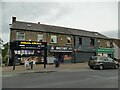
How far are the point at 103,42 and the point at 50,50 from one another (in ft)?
44.9

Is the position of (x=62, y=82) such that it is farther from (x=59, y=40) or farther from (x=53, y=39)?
(x=59, y=40)

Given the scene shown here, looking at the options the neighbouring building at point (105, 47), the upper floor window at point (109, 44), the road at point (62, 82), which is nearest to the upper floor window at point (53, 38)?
the neighbouring building at point (105, 47)

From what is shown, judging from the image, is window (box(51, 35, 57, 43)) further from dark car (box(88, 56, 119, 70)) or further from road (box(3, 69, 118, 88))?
road (box(3, 69, 118, 88))

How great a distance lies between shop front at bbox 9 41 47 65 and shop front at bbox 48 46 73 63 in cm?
167

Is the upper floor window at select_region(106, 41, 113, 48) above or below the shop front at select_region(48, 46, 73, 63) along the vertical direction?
above

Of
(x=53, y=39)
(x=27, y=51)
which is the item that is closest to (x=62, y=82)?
(x=27, y=51)

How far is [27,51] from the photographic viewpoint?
28.7 metres

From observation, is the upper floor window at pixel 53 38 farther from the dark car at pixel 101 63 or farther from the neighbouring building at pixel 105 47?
the neighbouring building at pixel 105 47

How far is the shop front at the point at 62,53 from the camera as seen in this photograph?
31.2 meters

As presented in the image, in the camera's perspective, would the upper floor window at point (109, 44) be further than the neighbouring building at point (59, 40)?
Yes

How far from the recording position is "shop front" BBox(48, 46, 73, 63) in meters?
31.2

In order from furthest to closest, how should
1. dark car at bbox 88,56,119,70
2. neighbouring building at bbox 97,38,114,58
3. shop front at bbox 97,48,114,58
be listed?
1. neighbouring building at bbox 97,38,114,58
2. shop front at bbox 97,48,114,58
3. dark car at bbox 88,56,119,70

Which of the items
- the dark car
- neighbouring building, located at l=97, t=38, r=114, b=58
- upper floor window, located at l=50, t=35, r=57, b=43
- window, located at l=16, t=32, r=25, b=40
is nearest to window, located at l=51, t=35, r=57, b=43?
upper floor window, located at l=50, t=35, r=57, b=43

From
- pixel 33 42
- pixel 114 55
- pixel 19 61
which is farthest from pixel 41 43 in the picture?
pixel 114 55
